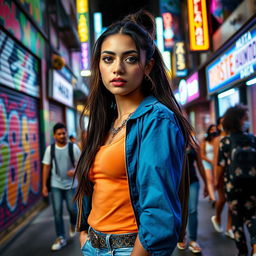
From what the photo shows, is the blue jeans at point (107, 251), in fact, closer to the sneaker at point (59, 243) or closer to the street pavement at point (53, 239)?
the street pavement at point (53, 239)

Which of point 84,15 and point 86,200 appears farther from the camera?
point 84,15

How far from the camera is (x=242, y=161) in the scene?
10.7 ft

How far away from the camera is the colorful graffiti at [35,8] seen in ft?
21.0

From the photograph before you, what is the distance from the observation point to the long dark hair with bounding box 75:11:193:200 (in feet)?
4.47

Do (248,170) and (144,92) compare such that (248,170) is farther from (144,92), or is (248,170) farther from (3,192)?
(3,192)

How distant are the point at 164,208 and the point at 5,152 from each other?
4.54 m

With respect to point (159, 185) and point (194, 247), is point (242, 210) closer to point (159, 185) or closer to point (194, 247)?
point (194, 247)

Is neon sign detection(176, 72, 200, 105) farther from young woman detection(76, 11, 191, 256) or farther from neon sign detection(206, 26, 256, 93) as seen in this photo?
young woman detection(76, 11, 191, 256)

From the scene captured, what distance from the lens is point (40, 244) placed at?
14.7 ft

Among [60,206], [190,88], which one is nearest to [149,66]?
[60,206]

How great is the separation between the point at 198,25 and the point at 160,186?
951cm

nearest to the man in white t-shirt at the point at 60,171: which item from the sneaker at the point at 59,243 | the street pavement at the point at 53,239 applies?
the sneaker at the point at 59,243

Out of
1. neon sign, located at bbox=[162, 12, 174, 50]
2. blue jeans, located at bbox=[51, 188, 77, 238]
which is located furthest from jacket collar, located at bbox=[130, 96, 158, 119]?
neon sign, located at bbox=[162, 12, 174, 50]

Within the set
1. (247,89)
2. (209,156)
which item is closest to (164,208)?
(209,156)
